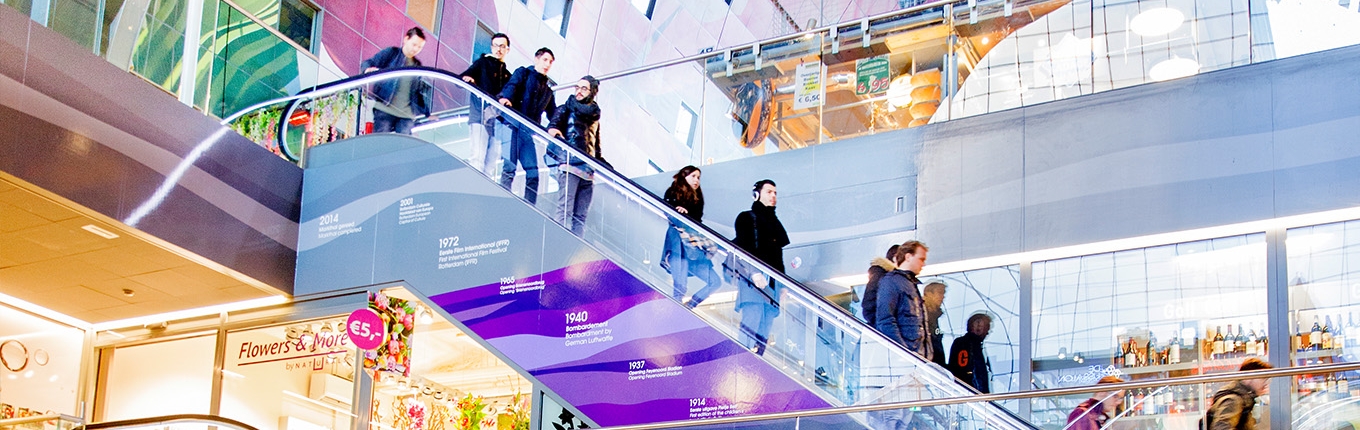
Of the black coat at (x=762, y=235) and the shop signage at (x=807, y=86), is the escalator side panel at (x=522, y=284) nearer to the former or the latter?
the black coat at (x=762, y=235)

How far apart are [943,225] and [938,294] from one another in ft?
1.84

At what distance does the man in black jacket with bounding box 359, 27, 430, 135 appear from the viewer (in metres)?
11.3

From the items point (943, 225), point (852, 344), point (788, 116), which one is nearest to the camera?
point (852, 344)

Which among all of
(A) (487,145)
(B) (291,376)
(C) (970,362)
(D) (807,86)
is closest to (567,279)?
(A) (487,145)

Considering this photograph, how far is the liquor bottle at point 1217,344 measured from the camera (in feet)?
32.4

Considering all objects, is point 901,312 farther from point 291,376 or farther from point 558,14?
point 558,14

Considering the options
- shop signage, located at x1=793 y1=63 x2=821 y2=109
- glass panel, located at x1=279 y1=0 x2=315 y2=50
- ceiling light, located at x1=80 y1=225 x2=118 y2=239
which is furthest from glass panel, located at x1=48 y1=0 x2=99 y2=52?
shop signage, located at x1=793 y1=63 x2=821 y2=109

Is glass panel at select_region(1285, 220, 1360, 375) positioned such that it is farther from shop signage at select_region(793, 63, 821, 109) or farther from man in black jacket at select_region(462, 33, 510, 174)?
man in black jacket at select_region(462, 33, 510, 174)

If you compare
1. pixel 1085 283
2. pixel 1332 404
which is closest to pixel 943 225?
pixel 1085 283

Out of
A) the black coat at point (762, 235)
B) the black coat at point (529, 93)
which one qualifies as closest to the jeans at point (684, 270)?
the black coat at point (762, 235)

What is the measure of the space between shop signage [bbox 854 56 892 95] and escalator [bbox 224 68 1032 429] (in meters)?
2.94

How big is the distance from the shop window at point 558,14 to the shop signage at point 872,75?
7.29 m

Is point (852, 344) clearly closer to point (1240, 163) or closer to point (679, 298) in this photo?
point (679, 298)

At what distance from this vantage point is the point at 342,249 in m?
11.3
